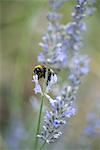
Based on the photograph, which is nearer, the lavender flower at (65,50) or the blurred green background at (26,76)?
the lavender flower at (65,50)

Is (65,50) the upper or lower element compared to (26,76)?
lower

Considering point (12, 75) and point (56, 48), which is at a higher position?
point (12, 75)

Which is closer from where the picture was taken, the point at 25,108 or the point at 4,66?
the point at 25,108

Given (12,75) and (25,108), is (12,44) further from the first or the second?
(25,108)

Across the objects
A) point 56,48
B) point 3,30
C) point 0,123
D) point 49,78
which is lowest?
point 49,78

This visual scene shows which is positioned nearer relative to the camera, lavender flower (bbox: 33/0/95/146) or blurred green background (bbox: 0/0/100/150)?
lavender flower (bbox: 33/0/95/146)

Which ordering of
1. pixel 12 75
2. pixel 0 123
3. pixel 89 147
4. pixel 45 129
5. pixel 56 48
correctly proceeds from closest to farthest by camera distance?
pixel 45 129 → pixel 56 48 → pixel 89 147 → pixel 0 123 → pixel 12 75

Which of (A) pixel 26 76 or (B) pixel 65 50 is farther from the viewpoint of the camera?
(A) pixel 26 76

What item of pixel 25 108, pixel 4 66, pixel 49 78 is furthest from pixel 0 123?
pixel 49 78
